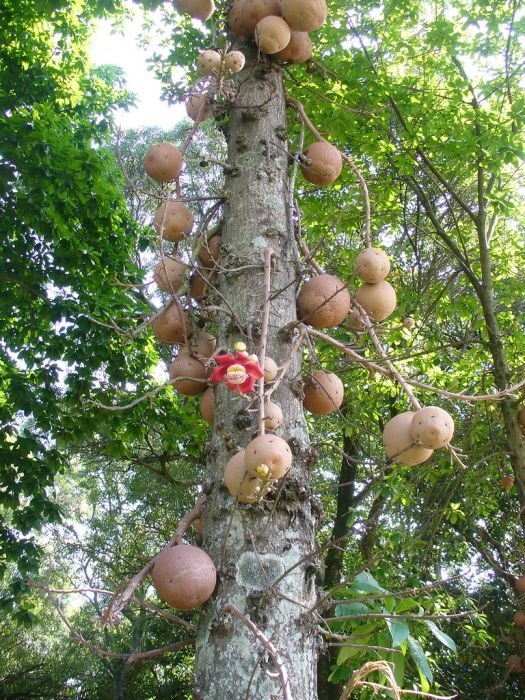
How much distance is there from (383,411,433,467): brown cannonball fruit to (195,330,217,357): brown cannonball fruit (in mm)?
628

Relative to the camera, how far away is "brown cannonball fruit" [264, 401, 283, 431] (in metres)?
1.52

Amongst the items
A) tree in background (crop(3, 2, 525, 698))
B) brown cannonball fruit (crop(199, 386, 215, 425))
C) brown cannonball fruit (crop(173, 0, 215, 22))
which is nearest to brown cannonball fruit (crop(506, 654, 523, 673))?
tree in background (crop(3, 2, 525, 698))

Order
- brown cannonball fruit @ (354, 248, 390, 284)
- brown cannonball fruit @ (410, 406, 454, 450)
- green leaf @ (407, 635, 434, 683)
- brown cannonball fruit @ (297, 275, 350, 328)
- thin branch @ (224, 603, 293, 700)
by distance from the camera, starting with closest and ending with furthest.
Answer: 1. thin branch @ (224, 603, 293, 700)
2. brown cannonball fruit @ (410, 406, 454, 450)
3. brown cannonball fruit @ (297, 275, 350, 328)
4. brown cannonball fruit @ (354, 248, 390, 284)
5. green leaf @ (407, 635, 434, 683)

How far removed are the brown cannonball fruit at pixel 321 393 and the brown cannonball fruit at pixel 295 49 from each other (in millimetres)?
1268

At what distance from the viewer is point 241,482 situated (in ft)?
4.57

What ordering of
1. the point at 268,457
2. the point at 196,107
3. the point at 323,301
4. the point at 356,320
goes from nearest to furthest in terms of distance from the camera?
the point at 268,457 → the point at 323,301 → the point at 356,320 → the point at 196,107

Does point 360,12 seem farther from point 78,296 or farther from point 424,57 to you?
point 78,296

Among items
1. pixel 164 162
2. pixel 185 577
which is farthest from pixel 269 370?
pixel 164 162

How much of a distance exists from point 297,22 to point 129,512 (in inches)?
420

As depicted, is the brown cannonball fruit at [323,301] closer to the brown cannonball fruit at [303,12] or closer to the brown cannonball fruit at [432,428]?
the brown cannonball fruit at [432,428]

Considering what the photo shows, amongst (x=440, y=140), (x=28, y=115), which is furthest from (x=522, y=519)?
(x=28, y=115)

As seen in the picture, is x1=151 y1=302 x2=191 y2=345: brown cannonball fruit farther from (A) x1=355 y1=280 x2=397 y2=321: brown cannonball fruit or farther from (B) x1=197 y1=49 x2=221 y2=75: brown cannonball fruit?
(B) x1=197 y1=49 x2=221 y2=75: brown cannonball fruit

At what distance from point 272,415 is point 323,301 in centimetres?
51

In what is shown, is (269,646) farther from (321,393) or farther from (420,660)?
(420,660)
